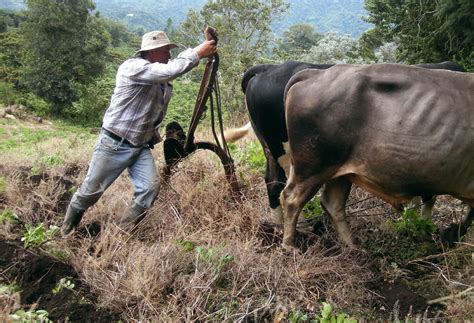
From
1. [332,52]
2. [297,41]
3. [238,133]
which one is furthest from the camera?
[297,41]

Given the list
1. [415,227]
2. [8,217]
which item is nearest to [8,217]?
[8,217]

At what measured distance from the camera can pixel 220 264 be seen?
3789 mm

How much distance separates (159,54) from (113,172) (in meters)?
1.10

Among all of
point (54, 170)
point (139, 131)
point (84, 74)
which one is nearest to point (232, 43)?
point (84, 74)

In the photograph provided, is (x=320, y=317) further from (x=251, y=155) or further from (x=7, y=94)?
(x=7, y=94)

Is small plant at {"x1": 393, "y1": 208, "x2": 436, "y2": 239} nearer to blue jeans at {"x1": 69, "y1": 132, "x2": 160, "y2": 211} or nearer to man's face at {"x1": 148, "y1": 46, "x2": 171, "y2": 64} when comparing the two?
blue jeans at {"x1": 69, "y1": 132, "x2": 160, "y2": 211}

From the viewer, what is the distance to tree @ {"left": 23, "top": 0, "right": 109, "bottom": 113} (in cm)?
2602

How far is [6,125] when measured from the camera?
1900 centimetres

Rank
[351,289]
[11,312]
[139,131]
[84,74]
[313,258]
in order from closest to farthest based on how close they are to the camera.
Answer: [11,312], [351,289], [313,258], [139,131], [84,74]

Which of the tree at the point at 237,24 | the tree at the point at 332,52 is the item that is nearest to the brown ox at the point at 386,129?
the tree at the point at 237,24

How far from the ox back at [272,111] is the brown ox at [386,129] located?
47 cm

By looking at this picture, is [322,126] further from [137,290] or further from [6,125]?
[6,125]

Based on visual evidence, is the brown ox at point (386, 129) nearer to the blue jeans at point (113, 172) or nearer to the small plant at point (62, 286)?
the blue jeans at point (113, 172)

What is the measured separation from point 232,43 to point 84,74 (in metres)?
10.8
